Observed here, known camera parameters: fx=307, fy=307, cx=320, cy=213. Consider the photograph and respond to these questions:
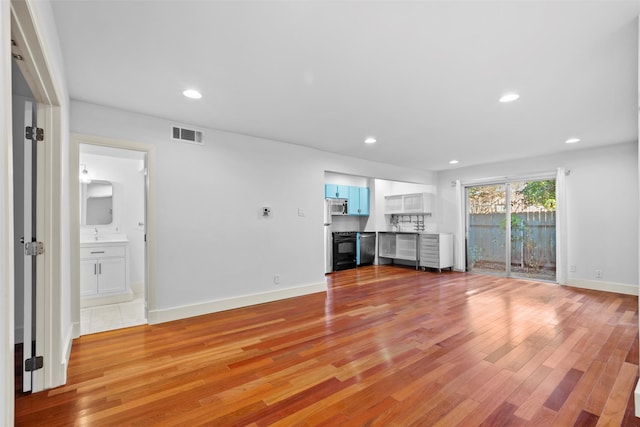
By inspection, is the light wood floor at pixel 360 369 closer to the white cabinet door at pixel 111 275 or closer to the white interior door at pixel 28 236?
the white interior door at pixel 28 236

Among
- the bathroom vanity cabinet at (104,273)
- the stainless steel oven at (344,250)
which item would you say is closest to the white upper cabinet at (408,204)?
the stainless steel oven at (344,250)

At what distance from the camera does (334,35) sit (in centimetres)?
204

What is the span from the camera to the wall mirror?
4.74 m

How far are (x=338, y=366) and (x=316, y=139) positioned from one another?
3121 mm

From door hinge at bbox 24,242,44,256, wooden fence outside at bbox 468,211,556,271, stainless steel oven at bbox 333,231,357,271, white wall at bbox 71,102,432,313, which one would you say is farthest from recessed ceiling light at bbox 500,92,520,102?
stainless steel oven at bbox 333,231,357,271

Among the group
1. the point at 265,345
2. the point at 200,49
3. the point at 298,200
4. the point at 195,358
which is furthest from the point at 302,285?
the point at 200,49

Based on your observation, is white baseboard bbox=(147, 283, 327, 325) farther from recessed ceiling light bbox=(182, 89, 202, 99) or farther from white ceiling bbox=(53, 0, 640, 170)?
recessed ceiling light bbox=(182, 89, 202, 99)

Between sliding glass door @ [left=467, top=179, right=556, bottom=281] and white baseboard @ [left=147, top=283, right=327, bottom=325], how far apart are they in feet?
13.3

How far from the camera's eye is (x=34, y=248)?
6.64 feet

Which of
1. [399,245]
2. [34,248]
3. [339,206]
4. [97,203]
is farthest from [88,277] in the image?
[399,245]

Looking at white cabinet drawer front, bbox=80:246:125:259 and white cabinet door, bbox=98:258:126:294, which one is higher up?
white cabinet drawer front, bbox=80:246:125:259

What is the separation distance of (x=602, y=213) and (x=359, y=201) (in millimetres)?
4644

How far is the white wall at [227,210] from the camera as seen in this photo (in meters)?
3.61

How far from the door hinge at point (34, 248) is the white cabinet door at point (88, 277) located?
2613 millimetres
